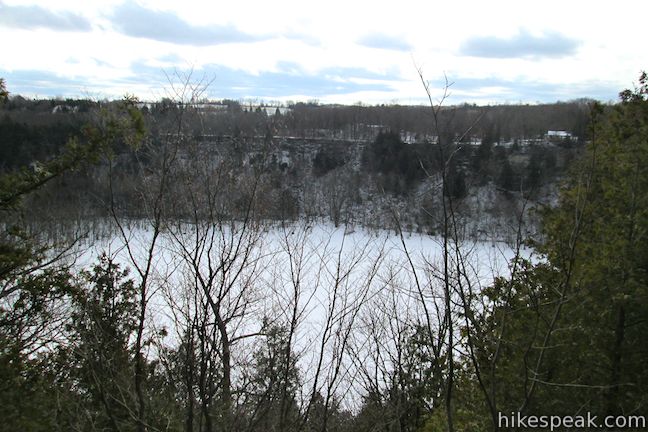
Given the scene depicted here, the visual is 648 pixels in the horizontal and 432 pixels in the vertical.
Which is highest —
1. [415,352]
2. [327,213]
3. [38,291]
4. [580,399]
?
[38,291]

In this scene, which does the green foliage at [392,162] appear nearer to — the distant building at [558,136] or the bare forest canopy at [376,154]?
the bare forest canopy at [376,154]

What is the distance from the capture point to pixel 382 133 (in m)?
62.5

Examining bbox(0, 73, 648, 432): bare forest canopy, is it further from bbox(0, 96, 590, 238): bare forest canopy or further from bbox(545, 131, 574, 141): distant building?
bbox(545, 131, 574, 141): distant building

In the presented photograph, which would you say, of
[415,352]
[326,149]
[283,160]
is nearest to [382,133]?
[326,149]

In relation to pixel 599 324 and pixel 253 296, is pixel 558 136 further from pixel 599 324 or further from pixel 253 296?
pixel 599 324

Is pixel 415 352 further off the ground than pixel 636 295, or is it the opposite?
pixel 636 295

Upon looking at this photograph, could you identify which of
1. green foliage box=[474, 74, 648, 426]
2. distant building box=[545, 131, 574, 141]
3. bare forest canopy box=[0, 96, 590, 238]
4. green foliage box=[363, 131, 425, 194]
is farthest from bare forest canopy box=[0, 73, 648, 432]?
distant building box=[545, 131, 574, 141]

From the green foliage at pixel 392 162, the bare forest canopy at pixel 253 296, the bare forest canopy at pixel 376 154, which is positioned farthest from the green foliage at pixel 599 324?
the green foliage at pixel 392 162

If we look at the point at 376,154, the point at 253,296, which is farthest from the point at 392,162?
the point at 253,296

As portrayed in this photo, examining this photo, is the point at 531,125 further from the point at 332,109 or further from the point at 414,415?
the point at 414,415

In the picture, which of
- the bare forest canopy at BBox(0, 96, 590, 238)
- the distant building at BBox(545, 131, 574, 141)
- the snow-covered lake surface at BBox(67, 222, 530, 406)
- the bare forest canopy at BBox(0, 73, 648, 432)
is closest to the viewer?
the bare forest canopy at BBox(0, 73, 648, 432)

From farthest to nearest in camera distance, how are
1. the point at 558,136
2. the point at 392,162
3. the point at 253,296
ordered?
the point at 392,162 < the point at 558,136 < the point at 253,296

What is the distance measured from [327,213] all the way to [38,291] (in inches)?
1758

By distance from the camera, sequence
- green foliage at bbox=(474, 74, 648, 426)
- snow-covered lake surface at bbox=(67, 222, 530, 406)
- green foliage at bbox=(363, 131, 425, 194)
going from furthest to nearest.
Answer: green foliage at bbox=(363, 131, 425, 194), green foliage at bbox=(474, 74, 648, 426), snow-covered lake surface at bbox=(67, 222, 530, 406)
